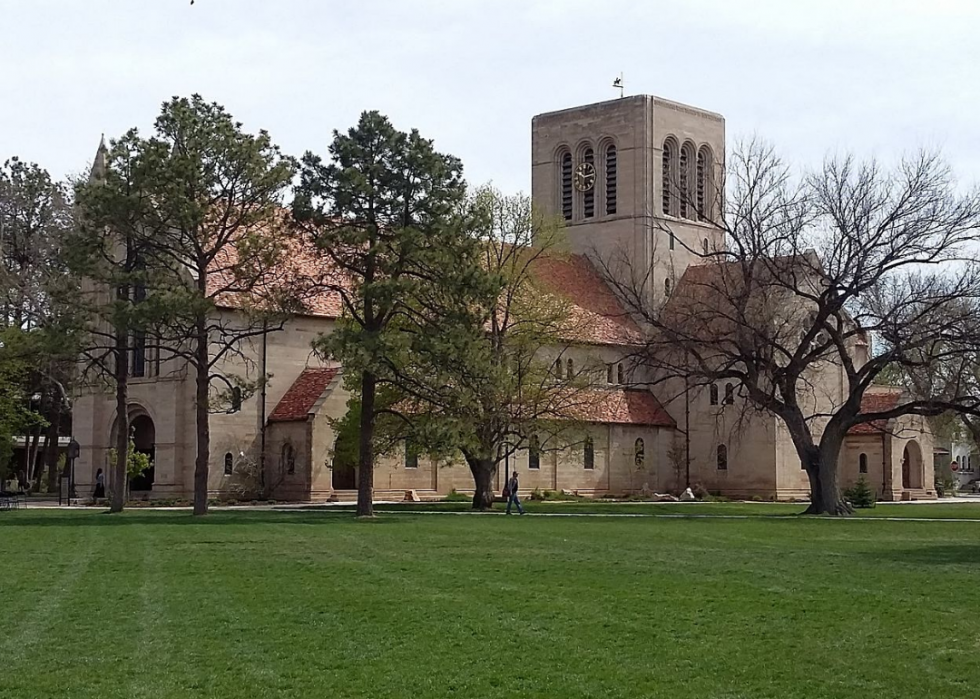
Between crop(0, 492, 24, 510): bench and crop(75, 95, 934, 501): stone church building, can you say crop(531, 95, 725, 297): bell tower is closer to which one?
crop(75, 95, 934, 501): stone church building

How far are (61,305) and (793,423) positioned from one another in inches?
945

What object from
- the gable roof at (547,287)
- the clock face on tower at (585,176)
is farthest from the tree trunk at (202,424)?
the clock face on tower at (585,176)

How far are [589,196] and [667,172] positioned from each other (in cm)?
443

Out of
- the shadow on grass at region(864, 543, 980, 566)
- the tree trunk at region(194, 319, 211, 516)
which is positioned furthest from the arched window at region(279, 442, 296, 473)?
the shadow on grass at region(864, 543, 980, 566)

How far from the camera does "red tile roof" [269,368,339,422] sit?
56531 mm

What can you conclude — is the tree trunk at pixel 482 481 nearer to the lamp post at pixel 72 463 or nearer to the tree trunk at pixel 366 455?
the tree trunk at pixel 366 455

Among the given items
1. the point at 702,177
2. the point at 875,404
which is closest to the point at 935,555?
the point at 875,404

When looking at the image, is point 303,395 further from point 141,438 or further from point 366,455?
point 366,455

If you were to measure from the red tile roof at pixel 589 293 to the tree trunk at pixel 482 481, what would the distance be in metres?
15.7

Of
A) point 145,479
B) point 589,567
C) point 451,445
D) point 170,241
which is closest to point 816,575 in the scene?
point 589,567

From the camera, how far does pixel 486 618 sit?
53.9 ft

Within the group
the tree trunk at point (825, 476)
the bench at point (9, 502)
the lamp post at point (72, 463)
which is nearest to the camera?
the tree trunk at point (825, 476)

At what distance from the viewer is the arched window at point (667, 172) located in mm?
71562

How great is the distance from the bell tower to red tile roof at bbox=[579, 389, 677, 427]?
544 cm
